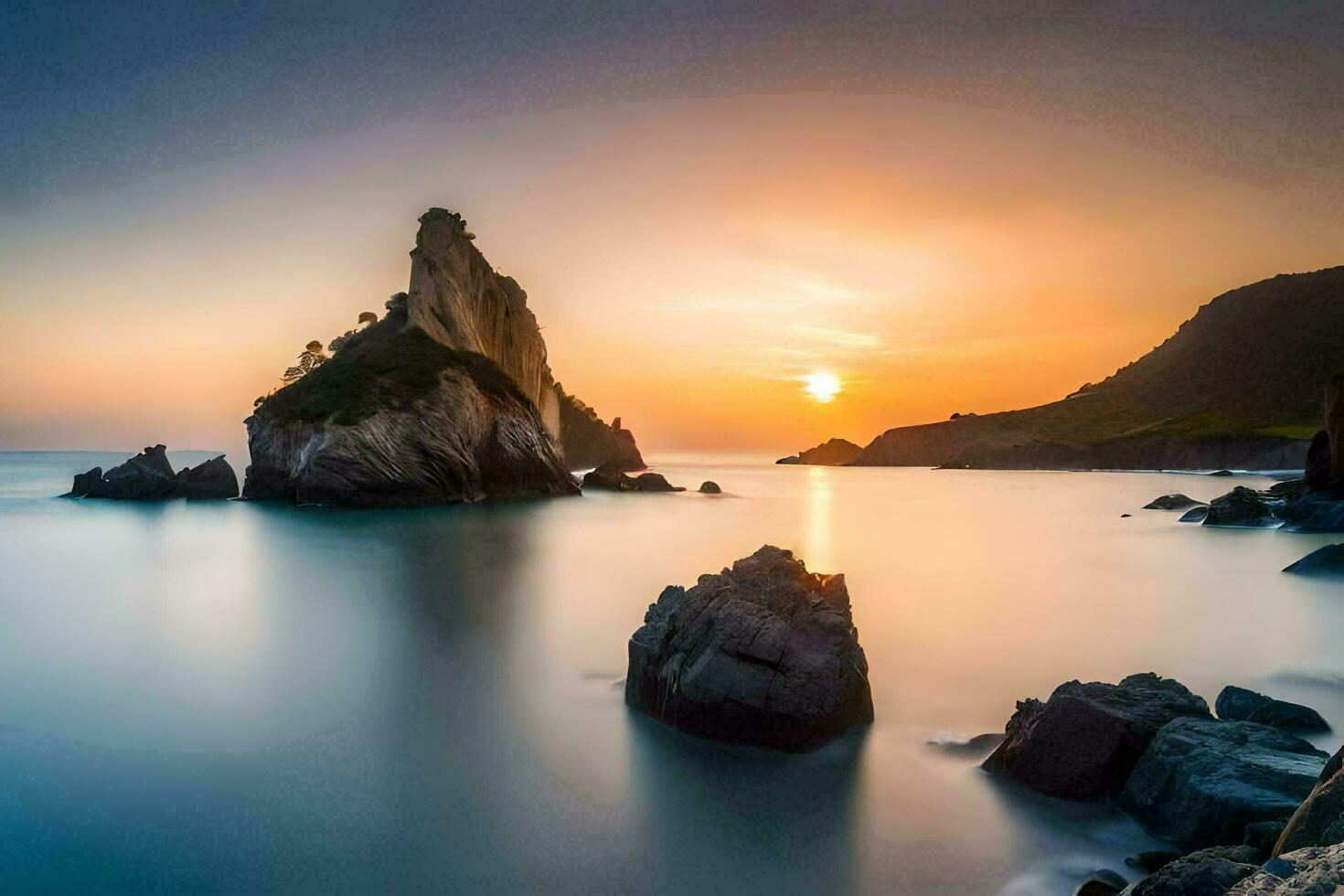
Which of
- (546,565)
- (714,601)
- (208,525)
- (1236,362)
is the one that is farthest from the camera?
(1236,362)

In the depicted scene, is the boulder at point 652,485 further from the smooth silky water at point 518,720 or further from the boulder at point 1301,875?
the boulder at point 1301,875

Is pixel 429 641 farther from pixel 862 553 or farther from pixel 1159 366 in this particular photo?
pixel 1159 366

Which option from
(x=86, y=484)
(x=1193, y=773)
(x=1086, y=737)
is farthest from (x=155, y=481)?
(x=1193, y=773)

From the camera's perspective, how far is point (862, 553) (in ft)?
90.8

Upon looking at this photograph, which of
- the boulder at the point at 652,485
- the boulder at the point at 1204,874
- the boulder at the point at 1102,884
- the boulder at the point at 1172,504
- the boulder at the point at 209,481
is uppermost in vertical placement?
the boulder at the point at 209,481

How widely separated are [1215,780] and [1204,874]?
203cm

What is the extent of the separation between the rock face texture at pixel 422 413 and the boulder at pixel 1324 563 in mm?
42768

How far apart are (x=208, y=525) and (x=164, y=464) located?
22.6m

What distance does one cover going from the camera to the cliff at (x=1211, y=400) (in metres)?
123

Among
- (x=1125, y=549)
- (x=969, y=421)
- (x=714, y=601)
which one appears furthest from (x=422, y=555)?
(x=969, y=421)

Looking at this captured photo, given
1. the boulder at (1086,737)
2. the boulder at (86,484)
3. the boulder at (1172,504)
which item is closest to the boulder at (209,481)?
the boulder at (86,484)

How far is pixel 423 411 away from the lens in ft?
156

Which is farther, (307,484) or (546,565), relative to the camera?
(307,484)

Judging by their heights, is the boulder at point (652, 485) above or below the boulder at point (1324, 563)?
above
